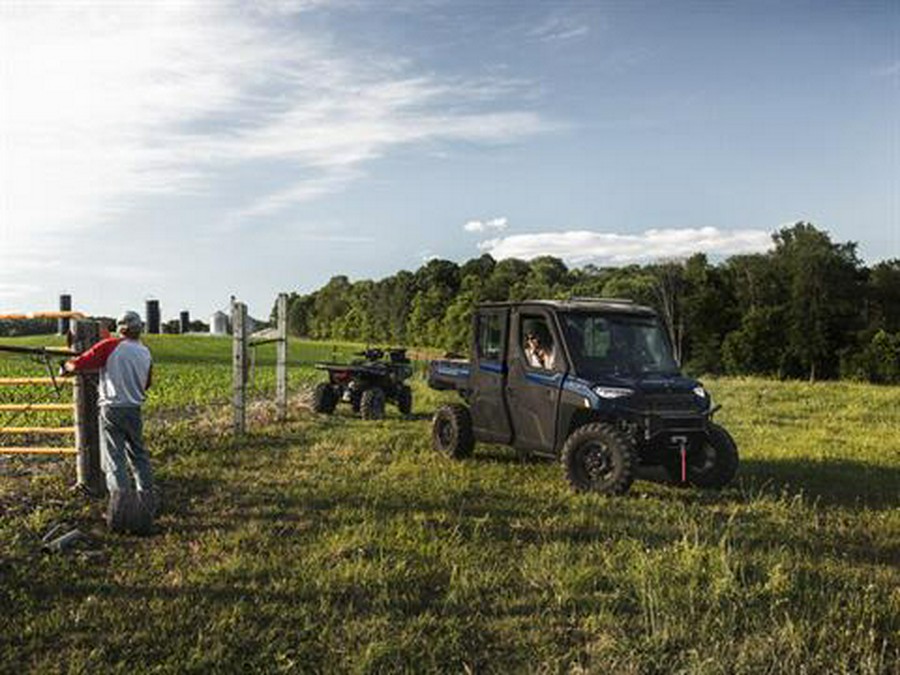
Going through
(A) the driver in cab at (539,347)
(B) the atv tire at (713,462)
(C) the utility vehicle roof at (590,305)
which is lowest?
(B) the atv tire at (713,462)

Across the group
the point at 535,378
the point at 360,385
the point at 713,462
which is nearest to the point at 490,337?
the point at 535,378

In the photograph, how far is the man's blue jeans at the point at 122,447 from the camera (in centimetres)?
738

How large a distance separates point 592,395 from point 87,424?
5321 millimetres

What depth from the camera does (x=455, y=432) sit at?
437 inches

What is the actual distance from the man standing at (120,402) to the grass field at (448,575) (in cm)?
52

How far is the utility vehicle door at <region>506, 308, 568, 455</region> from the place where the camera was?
9.57 m

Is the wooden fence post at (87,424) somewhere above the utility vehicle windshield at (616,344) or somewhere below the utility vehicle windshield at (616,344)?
below

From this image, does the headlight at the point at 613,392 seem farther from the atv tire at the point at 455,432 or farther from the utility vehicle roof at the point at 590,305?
the atv tire at the point at 455,432

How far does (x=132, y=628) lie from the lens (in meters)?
4.94

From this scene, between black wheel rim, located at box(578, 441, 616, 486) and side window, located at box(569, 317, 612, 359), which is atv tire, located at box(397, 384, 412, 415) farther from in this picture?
black wheel rim, located at box(578, 441, 616, 486)

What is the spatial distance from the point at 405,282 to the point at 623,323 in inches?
3496

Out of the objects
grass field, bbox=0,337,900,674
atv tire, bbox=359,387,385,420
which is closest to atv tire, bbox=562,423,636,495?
grass field, bbox=0,337,900,674

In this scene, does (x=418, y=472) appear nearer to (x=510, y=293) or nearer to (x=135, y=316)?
(x=135, y=316)

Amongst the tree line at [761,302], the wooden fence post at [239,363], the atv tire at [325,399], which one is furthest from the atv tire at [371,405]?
the tree line at [761,302]
